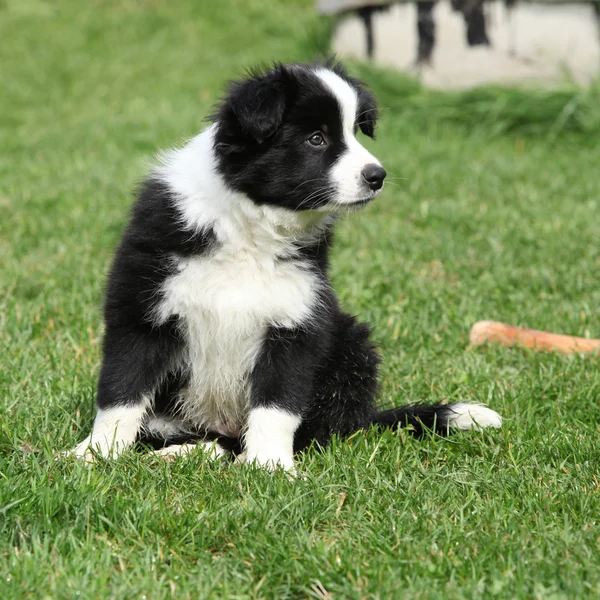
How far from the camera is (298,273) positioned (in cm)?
317

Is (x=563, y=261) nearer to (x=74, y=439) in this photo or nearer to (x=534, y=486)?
(x=534, y=486)

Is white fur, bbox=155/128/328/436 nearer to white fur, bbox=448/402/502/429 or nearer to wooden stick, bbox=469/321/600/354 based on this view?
white fur, bbox=448/402/502/429

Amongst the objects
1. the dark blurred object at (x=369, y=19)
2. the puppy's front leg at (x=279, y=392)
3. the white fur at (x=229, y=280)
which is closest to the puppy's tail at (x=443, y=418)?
the puppy's front leg at (x=279, y=392)

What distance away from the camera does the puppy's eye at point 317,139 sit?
313 centimetres

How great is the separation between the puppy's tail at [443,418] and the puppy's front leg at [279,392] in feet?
1.31

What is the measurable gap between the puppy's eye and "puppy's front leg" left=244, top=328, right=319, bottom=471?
0.64 m

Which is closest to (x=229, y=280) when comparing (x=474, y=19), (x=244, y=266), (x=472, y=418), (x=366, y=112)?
(x=244, y=266)

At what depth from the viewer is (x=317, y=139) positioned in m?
3.14

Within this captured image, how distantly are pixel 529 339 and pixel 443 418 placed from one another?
3.70 ft

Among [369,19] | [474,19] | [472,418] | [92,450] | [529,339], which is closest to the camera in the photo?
[92,450]

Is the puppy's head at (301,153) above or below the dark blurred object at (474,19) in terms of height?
above

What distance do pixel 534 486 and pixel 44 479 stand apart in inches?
57.2

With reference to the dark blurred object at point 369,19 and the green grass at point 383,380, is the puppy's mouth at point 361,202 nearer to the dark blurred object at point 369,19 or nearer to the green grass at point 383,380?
the green grass at point 383,380

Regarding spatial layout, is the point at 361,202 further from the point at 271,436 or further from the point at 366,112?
the point at 271,436
